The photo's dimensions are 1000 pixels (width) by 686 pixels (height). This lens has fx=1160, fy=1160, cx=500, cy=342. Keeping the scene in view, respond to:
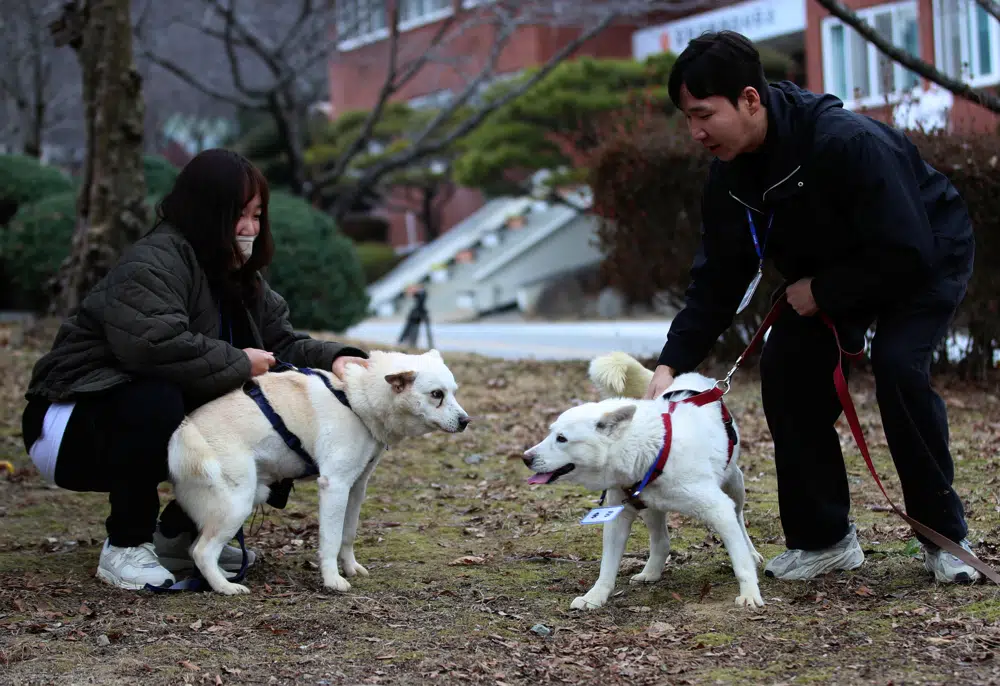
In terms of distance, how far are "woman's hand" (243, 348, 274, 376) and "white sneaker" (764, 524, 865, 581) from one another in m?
2.12

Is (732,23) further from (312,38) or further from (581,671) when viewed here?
(581,671)

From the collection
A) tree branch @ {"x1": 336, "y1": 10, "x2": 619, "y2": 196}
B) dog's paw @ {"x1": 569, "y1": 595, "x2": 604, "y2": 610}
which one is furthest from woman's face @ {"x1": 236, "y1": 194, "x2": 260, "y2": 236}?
tree branch @ {"x1": 336, "y1": 10, "x2": 619, "y2": 196}

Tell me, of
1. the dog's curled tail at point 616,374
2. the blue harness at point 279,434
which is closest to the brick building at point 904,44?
the dog's curled tail at point 616,374

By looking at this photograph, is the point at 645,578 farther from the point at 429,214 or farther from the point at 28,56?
the point at 429,214

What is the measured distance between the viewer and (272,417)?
4.48 metres

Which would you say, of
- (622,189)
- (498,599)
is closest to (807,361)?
(498,599)

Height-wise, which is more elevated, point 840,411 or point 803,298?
point 803,298

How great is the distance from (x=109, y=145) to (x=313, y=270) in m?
3.51

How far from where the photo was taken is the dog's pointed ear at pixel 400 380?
4.47 m

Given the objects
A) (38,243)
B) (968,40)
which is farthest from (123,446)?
(968,40)

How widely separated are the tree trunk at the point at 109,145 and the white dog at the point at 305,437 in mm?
6049

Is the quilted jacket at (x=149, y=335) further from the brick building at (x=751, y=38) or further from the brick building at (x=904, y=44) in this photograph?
the brick building at (x=904, y=44)

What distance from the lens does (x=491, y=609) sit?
166 inches

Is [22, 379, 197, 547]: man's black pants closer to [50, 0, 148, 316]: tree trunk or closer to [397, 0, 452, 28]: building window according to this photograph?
[50, 0, 148, 316]: tree trunk
